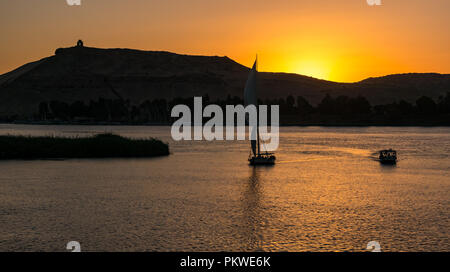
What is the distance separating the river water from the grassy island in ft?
19.9

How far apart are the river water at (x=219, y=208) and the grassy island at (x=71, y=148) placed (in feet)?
19.9

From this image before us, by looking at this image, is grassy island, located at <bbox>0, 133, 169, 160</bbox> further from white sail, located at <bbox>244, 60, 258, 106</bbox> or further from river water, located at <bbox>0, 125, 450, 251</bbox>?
white sail, located at <bbox>244, 60, 258, 106</bbox>

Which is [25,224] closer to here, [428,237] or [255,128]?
[428,237]

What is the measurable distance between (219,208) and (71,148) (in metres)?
46.4

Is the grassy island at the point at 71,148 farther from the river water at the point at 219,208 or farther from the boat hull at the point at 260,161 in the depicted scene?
the boat hull at the point at 260,161

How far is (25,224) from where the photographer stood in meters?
29.6

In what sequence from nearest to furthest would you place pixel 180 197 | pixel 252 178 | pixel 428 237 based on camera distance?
pixel 428 237 → pixel 180 197 → pixel 252 178

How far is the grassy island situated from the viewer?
72.2 m

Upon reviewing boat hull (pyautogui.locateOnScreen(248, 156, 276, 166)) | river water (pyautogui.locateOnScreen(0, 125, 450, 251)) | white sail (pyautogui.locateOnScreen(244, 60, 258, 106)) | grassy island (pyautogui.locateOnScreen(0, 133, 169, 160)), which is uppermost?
white sail (pyautogui.locateOnScreen(244, 60, 258, 106))

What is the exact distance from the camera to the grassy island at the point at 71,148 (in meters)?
72.2

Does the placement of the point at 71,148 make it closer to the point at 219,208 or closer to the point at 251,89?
the point at 251,89

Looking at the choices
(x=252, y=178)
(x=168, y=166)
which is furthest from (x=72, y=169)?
(x=252, y=178)

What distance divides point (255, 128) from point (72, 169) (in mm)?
25002

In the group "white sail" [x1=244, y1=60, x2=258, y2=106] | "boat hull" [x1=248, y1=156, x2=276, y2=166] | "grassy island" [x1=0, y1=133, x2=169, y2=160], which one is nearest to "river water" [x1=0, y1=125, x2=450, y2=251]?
"boat hull" [x1=248, y1=156, x2=276, y2=166]
